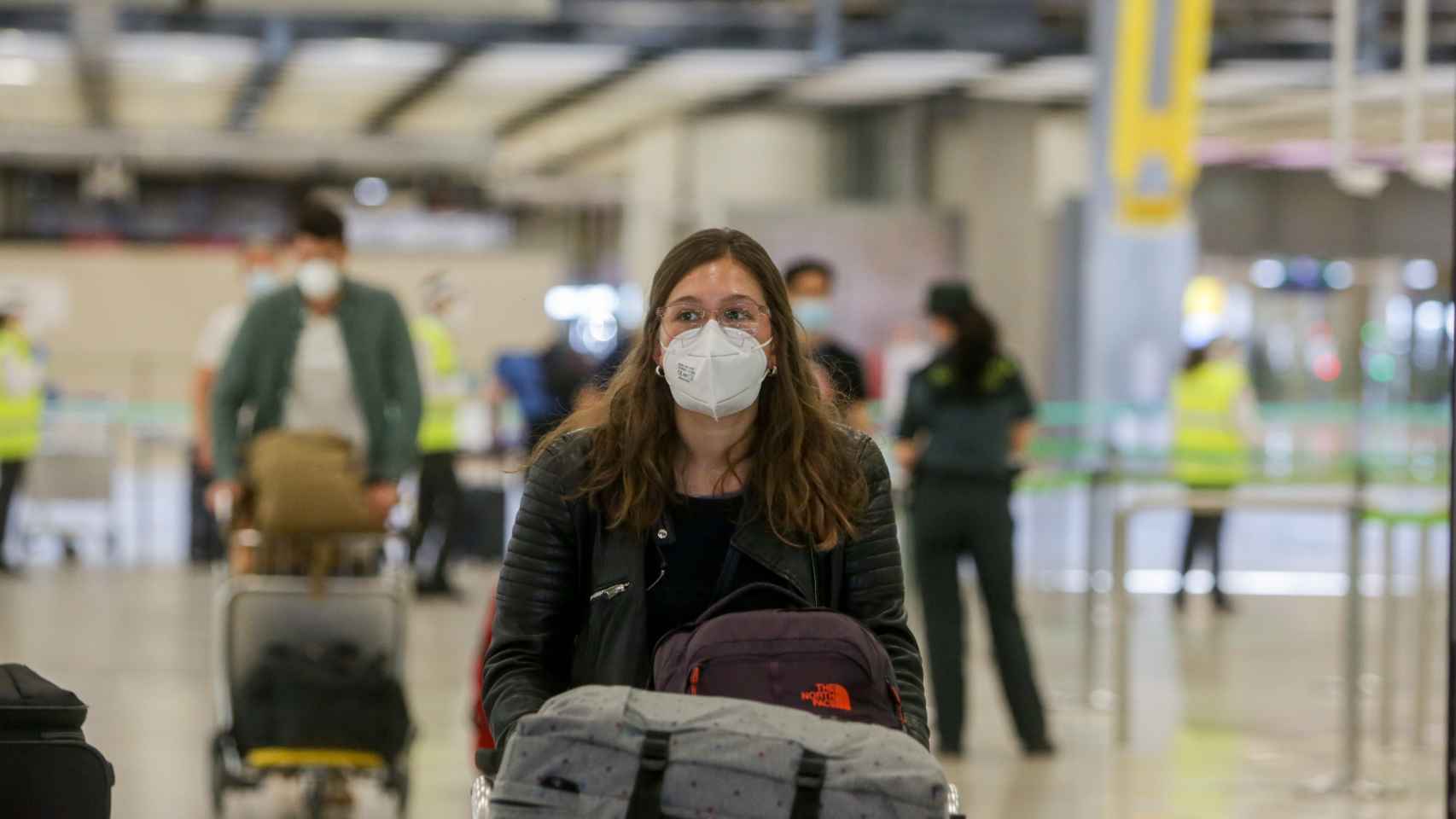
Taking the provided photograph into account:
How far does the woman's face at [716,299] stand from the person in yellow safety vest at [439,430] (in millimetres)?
8067

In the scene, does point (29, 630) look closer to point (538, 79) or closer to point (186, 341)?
point (538, 79)

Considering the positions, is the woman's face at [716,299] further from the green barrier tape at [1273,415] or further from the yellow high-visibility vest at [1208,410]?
the green barrier tape at [1273,415]

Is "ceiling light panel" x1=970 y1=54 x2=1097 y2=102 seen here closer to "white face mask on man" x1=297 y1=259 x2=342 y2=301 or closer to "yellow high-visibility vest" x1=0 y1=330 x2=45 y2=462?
"yellow high-visibility vest" x1=0 y1=330 x2=45 y2=462

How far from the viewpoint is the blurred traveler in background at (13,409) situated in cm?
1162

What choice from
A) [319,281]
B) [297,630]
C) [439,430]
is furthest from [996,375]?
[439,430]

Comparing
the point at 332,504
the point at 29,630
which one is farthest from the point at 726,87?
the point at 332,504

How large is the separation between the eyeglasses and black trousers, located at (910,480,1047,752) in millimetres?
4129

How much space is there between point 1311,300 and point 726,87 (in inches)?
319

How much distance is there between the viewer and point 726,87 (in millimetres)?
20797

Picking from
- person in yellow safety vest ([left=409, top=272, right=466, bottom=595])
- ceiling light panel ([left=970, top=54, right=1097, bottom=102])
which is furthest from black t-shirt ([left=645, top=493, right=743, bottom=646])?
ceiling light panel ([left=970, top=54, right=1097, bottom=102])

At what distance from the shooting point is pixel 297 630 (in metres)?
5.43

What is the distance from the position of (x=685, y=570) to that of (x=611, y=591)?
10 centimetres

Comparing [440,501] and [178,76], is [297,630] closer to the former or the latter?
[440,501]

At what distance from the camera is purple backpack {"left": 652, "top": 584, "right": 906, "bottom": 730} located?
98.5 inches
